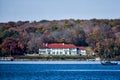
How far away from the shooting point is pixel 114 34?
47.3 meters

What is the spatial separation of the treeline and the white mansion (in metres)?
0.62

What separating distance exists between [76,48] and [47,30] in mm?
3444

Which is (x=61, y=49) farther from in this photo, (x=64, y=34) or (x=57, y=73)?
(x=57, y=73)

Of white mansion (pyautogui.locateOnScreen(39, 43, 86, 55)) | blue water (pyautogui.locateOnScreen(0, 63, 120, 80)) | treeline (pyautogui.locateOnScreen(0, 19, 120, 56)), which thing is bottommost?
blue water (pyautogui.locateOnScreen(0, 63, 120, 80))

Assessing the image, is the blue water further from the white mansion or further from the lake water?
the white mansion

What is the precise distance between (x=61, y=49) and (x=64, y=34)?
5631 millimetres

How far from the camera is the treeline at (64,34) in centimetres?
4378

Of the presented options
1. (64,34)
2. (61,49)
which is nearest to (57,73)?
(64,34)

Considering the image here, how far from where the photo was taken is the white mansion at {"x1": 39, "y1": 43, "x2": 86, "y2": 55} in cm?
4782

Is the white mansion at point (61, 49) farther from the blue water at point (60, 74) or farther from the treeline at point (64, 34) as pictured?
the blue water at point (60, 74)

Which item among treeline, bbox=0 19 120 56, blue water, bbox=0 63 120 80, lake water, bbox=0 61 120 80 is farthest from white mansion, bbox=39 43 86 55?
blue water, bbox=0 63 120 80

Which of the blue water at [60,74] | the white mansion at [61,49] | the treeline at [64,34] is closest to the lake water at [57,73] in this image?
the blue water at [60,74]

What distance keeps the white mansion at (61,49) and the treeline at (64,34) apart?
62cm

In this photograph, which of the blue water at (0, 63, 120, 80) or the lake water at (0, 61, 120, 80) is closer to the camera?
the blue water at (0, 63, 120, 80)
